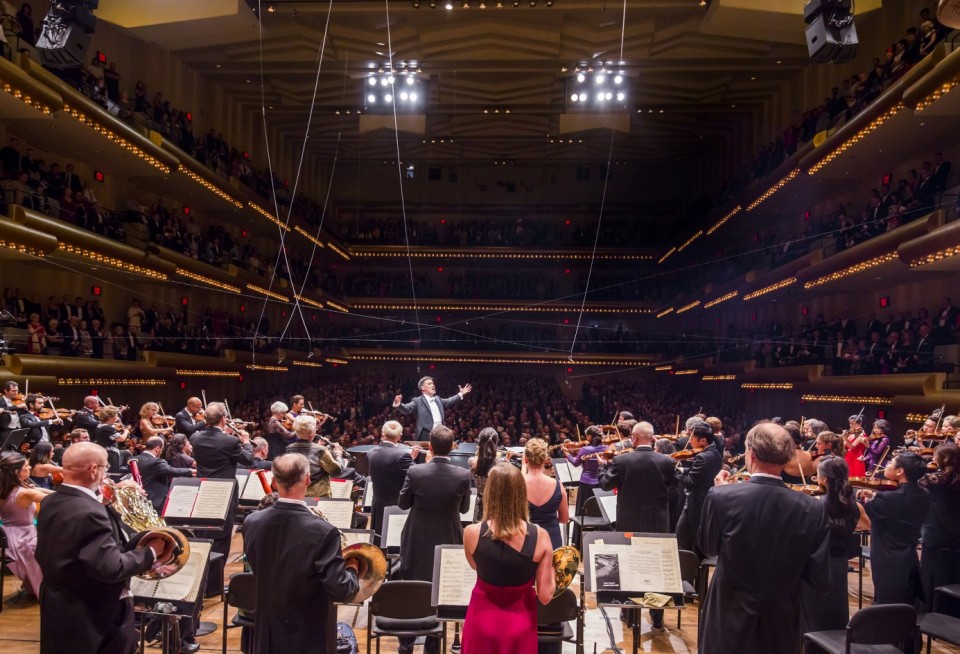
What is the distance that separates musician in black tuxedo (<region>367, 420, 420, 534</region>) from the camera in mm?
6582

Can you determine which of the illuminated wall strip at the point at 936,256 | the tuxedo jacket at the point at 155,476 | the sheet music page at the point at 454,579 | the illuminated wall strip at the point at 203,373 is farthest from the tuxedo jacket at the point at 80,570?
the illuminated wall strip at the point at 203,373

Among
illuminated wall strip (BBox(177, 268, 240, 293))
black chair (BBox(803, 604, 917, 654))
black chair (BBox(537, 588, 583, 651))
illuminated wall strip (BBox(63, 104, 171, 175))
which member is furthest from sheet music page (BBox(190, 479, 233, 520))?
illuminated wall strip (BBox(177, 268, 240, 293))

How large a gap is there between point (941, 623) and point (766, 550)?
2.42 meters

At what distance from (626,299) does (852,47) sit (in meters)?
21.8

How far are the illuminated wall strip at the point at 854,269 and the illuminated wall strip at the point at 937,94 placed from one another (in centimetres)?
327

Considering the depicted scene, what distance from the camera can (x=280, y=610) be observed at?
12.3ft

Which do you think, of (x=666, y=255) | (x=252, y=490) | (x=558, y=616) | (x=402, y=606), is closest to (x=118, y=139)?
(x=252, y=490)

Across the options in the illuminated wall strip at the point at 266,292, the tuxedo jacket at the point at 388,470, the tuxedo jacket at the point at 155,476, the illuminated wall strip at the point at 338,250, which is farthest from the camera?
the illuminated wall strip at the point at 338,250

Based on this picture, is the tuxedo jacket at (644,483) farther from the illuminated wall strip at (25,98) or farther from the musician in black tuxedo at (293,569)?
the illuminated wall strip at (25,98)

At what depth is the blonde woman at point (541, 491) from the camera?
5277 millimetres

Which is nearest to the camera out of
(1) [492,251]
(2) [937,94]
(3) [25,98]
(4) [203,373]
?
(2) [937,94]

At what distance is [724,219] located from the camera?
23953 mm

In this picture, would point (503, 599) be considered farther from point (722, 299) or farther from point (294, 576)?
point (722, 299)

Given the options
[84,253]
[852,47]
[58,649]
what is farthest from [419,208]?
[58,649]
